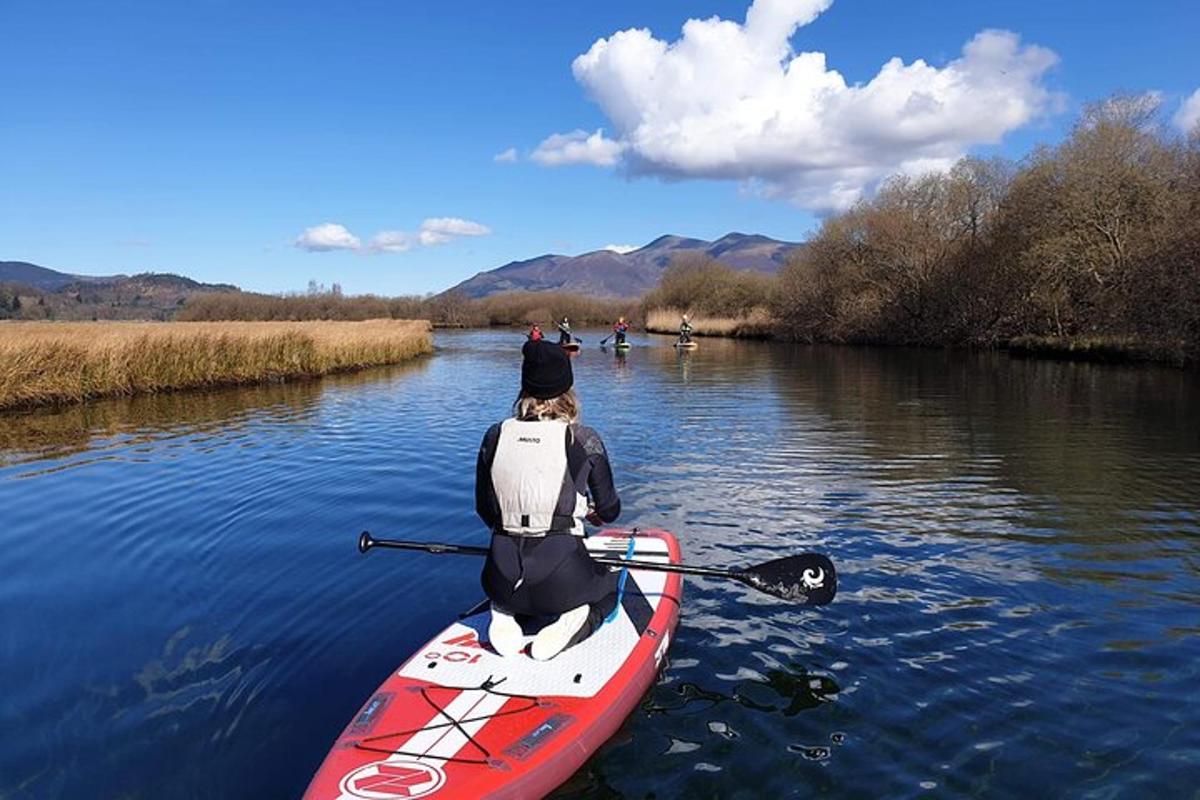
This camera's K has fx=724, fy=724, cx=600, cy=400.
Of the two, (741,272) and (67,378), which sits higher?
(741,272)

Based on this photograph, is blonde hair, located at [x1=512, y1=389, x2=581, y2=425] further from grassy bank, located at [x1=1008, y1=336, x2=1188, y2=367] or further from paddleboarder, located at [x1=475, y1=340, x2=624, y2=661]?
grassy bank, located at [x1=1008, y1=336, x2=1188, y2=367]

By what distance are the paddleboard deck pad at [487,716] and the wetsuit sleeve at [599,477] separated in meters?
0.78

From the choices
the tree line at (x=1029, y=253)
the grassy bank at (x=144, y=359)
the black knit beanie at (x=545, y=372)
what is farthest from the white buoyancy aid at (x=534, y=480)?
the tree line at (x=1029, y=253)

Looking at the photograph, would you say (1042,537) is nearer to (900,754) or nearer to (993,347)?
(900,754)

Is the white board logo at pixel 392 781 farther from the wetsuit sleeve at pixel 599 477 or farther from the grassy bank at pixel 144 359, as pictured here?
the grassy bank at pixel 144 359

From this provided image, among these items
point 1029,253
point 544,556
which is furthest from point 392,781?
point 1029,253

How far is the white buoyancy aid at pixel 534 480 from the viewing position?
4.32m

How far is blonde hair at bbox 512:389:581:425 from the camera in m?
4.52

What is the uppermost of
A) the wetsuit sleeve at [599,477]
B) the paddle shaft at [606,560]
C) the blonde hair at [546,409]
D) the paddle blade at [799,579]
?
the blonde hair at [546,409]

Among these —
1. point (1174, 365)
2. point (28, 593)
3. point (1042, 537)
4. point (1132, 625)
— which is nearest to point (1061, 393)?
point (1174, 365)

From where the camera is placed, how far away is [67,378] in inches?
709

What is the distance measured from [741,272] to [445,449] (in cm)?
6383

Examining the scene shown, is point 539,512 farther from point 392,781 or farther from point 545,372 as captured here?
point 392,781

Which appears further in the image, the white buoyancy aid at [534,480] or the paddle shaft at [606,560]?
the paddle shaft at [606,560]
